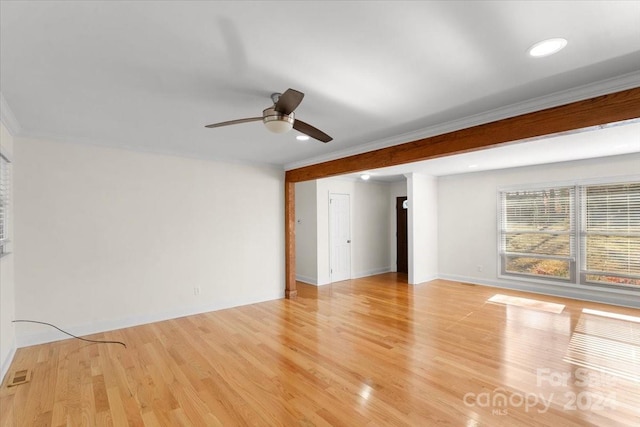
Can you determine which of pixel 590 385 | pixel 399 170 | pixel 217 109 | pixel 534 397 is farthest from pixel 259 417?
pixel 399 170

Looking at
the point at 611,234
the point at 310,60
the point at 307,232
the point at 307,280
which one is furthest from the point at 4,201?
the point at 611,234

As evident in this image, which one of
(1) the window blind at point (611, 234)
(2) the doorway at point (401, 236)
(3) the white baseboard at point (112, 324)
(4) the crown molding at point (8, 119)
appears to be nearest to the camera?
(4) the crown molding at point (8, 119)

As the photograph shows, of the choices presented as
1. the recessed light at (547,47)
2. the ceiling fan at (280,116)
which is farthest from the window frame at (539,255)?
the ceiling fan at (280,116)

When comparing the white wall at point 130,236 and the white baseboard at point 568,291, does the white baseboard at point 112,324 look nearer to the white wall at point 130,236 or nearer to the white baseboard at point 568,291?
the white wall at point 130,236

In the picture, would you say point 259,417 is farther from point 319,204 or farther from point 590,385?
point 319,204

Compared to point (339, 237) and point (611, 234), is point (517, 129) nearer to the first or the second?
point (611, 234)

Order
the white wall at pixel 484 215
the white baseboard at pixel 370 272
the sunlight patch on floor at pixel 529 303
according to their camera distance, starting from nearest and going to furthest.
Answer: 1. the sunlight patch on floor at pixel 529 303
2. the white wall at pixel 484 215
3. the white baseboard at pixel 370 272

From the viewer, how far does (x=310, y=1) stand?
1.37 m

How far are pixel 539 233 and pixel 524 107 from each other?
4115mm

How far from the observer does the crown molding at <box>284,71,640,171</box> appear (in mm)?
2141

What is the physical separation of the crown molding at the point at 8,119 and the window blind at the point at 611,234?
7.85 metres

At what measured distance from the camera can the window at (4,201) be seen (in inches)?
110

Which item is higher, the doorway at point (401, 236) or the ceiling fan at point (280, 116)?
the ceiling fan at point (280, 116)

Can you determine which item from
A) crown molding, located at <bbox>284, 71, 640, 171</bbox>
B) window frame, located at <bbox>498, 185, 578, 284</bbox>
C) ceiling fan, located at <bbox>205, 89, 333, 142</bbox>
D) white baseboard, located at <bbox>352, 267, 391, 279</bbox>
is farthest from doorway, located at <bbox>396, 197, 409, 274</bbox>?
ceiling fan, located at <bbox>205, 89, 333, 142</bbox>
